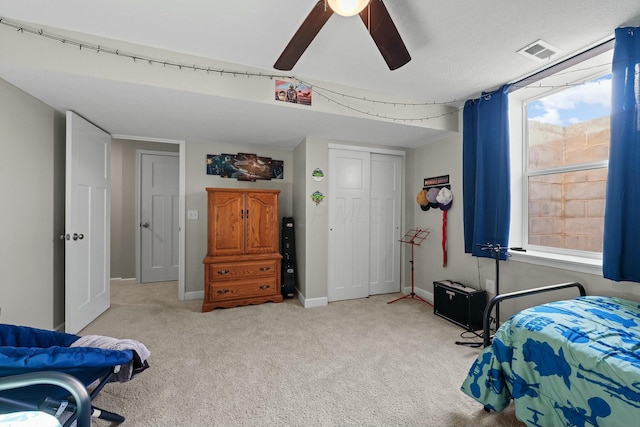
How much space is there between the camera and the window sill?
1951mm

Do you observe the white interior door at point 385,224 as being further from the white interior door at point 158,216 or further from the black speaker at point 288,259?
the white interior door at point 158,216

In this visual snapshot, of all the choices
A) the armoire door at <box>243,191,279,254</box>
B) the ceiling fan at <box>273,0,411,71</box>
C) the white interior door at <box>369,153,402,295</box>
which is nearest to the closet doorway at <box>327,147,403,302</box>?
the white interior door at <box>369,153,402,295</box>

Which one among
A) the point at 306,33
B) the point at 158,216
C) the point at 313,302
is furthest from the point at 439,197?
the point at 158,216

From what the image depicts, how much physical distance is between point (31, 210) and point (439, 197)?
397 cm

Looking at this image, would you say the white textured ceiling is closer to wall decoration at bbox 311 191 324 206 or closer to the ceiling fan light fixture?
the ceiling fan light fixture

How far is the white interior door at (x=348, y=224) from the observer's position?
11.5ft

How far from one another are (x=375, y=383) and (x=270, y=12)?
2471 mm

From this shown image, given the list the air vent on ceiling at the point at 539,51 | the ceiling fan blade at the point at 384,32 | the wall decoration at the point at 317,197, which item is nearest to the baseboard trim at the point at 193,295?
the wall decoration at the point at 317,197

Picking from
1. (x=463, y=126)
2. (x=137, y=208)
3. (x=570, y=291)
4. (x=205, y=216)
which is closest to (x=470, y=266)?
(x=570, y=291)

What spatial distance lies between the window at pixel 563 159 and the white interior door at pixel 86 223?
4.10m

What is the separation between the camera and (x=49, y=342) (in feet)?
4.95

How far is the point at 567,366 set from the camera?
124 cm

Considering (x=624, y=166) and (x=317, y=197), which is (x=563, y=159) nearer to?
(x=624, y=166)

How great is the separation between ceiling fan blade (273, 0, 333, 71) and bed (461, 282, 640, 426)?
6.23ft
